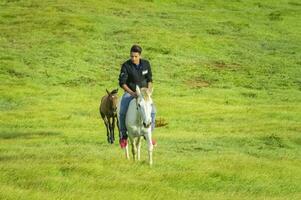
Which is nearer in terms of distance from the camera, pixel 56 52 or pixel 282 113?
pixel 282 113

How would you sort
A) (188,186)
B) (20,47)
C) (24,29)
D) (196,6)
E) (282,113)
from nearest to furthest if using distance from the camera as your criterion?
(188,186) → (282,113) → (20,47) → (24,29) → (196,6)

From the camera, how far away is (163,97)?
48375 millimetres

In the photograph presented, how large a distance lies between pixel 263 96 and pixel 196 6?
53.7 m

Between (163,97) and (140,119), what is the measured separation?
29.7m

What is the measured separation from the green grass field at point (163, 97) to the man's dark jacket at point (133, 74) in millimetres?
2336

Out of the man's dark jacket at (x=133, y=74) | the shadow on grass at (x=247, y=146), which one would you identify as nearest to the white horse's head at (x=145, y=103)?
the man's dark jacket at (x=133, y=74)

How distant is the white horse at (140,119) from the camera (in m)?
18.1

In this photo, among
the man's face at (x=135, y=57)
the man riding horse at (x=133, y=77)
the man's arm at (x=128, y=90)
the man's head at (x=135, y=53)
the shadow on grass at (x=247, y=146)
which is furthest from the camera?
the shadow on grass at (x=247, y=146)

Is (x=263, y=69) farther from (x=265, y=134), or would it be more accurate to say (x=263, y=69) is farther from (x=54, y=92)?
(x=265, y=134)

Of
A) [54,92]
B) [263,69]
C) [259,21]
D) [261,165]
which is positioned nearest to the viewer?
[261,165]

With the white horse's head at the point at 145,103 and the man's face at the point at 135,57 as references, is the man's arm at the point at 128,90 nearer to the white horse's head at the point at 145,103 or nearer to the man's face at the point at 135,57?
the white horse's head at the point at 145,103

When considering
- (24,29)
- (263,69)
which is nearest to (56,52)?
(24,29)

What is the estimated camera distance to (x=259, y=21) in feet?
292

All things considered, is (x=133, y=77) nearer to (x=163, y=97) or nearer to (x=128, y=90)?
(x=128, y=90)
